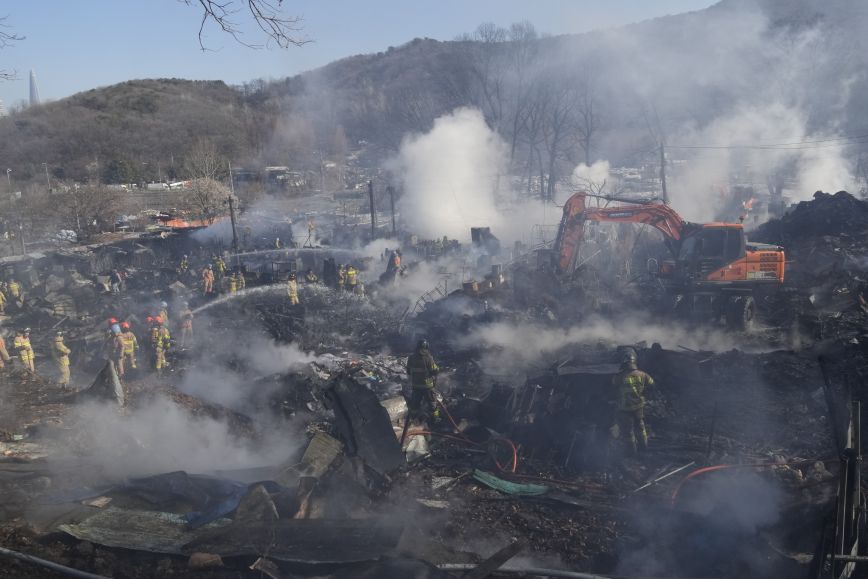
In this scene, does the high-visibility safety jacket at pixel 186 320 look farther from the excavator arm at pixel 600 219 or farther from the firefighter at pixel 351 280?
the excavator arm at pixel 600 219

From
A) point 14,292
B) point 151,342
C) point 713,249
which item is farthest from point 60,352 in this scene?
point 713,249

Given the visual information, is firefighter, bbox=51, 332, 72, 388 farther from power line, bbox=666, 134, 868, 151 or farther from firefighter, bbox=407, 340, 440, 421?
power line, bbox=666, 134, 868, 151

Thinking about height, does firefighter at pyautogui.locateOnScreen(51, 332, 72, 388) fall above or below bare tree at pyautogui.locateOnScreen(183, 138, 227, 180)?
below

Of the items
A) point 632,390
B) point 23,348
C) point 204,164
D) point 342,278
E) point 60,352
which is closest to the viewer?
point 632,390

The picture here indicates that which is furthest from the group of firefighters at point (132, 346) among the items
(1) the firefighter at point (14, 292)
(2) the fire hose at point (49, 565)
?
(1) the firefighter at point (14, 292)

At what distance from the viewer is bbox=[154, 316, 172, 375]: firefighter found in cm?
1313

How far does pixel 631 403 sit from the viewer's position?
7.77 m

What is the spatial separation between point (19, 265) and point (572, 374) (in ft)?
74.7

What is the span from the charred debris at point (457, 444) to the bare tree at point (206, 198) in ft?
68.3

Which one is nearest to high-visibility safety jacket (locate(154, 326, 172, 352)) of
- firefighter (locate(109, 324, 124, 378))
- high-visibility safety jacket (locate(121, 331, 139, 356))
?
high-visibility safety jacket (locate(121, 331, 139, 356))

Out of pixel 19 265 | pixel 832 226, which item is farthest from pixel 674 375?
pixel 19 265

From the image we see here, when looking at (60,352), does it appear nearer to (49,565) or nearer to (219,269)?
(49,565)

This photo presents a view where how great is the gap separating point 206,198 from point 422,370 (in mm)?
32496

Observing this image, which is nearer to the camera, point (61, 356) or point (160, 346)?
point (61, 356)
